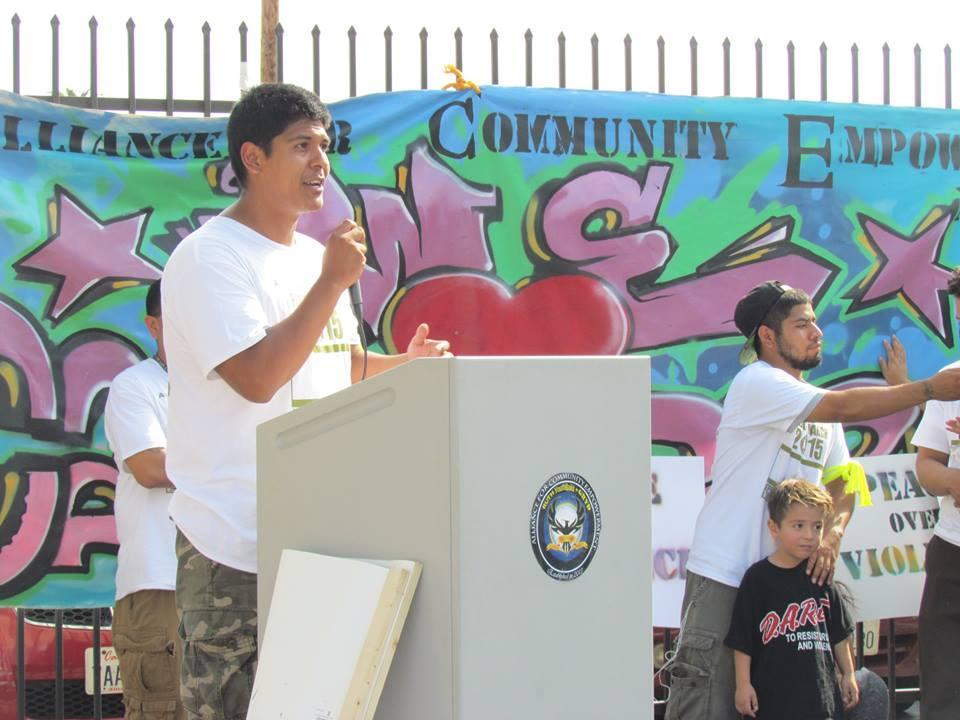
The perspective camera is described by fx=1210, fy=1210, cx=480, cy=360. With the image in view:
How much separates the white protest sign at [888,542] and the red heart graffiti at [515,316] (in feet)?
4.60

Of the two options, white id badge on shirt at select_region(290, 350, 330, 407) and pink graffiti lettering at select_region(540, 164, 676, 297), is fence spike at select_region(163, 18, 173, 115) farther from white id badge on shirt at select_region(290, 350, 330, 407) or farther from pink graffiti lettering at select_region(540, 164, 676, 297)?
white id badge on shirt at select_region(290, 350, 330, 407)

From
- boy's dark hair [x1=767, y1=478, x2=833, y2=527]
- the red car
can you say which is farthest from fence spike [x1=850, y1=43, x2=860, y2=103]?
the red car

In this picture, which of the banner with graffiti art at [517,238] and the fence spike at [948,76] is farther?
the fence spike at [948,76]

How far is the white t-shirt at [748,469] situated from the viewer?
4.37m

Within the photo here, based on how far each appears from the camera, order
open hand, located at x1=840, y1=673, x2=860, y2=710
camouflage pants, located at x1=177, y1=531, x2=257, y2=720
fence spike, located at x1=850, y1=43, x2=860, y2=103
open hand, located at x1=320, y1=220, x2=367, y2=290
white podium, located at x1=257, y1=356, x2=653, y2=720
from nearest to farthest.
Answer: white podium, located at x1=257, y1=356, x2=653, y2=720 < open hand, located at x1=320, y1=220, x2=367, y2=290 < camouflage pants, located at x1=177, y1=531, x2=257, y2=720 < open hand, located at x1=840, y1=673, x2=860, y2=710 < fence spike, located at x1=850, y1=43, x2=860, y2=103

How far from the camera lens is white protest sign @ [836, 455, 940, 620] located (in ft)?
18.1

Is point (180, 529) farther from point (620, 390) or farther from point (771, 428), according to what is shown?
point (771, 428)

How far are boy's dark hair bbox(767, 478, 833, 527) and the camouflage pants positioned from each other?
2.39m

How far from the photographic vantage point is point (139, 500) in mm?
4512

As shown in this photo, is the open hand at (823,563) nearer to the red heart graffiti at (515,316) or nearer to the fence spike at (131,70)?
the red heart graffiti at (515,316)

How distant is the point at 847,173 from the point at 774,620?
2.40 meters

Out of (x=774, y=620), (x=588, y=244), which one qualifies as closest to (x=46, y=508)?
(x=588, y=244)

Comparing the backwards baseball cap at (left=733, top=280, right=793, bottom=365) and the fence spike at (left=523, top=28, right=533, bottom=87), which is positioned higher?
the fence spike at (left=523, top=28, right=533, bottom=87)

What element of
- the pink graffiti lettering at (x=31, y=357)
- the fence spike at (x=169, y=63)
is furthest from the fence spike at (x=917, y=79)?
the pink graffiti lettering at (x=31, y=357)
